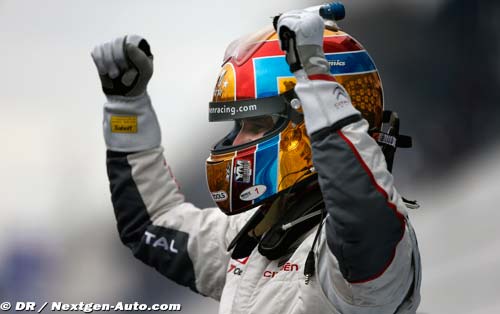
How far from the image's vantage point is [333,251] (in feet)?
6.60

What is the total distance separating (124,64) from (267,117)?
592mm

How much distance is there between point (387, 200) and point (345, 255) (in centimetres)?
16

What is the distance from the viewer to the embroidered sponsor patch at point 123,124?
299cm

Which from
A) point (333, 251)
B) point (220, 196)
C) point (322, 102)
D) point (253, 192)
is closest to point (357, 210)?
point (333, 251)

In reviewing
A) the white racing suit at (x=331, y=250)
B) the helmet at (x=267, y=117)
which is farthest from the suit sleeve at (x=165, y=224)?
the helmet at (x=267, y=117)

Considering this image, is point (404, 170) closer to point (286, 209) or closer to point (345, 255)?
point (286, 209)

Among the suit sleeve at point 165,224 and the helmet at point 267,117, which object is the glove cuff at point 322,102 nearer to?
the helmet at point 267,117

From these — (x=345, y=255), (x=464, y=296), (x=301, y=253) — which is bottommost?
(x=464, y=296)

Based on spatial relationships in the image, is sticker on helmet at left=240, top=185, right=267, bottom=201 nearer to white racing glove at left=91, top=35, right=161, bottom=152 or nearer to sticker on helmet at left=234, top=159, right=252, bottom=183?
sticker on helmet at left=234, top=159, right=252, bottom=183

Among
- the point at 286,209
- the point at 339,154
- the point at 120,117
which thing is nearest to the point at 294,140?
the point at 286,209

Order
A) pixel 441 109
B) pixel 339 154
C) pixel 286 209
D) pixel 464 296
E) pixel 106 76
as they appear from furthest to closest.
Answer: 1. pixel 441 109
2. pixel 464 296
3. pixel 106 76
4. pixel 286 209
5. pixel 339 154

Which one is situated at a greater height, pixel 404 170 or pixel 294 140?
pixel 294 140

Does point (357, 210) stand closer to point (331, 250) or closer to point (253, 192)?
point (331, 250)

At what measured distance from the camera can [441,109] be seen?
3617 mm
